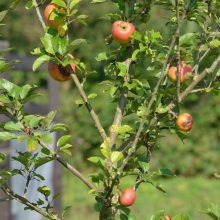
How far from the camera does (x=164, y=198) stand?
831 centimetres

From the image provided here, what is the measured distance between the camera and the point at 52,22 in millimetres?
2062

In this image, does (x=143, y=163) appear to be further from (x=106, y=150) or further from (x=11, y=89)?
(x=11, y=89)

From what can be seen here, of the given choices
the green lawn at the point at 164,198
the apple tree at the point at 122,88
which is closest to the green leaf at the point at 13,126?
the apple tree at the point at 122,88

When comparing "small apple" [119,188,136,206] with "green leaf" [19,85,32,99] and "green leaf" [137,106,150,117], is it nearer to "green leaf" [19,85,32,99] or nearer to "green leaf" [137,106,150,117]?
"green leaf" [137,106,150,117]

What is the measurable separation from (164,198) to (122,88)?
6.23 meters

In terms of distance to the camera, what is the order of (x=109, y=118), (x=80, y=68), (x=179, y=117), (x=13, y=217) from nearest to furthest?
1. (x=179, y=117)
2. (x=80, y=68)
3. (x=13, y=217)
4. (x=109, y=118)

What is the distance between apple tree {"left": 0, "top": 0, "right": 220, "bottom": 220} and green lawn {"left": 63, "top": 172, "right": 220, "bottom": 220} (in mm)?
4793

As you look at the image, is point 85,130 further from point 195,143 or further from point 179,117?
point 179,117

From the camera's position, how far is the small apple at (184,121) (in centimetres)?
201

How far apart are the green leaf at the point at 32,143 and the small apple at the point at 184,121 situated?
405 millimetres

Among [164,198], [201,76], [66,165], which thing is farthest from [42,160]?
[164,198]

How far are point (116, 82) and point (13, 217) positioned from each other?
297cm

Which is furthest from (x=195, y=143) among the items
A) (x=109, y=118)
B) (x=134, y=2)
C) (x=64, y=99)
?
(x=134, y=2)

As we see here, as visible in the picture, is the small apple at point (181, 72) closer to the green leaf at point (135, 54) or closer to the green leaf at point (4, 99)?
the green leaf at point (135, 54)
